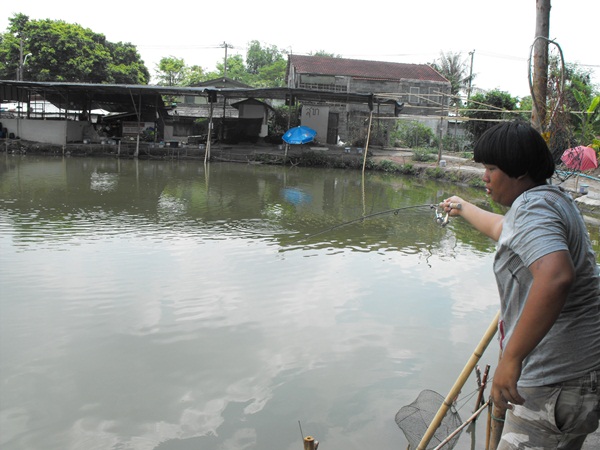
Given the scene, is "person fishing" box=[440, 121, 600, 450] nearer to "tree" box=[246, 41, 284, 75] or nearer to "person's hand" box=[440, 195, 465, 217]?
"person's hand" box=[440, 195, 465, 217]

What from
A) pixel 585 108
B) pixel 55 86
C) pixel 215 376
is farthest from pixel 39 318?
pixel 55 86

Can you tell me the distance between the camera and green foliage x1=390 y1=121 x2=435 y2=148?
2323cm

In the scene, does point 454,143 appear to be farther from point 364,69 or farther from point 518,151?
point 518,151

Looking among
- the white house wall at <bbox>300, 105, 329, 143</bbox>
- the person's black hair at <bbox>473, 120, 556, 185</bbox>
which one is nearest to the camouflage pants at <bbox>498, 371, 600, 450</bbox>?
the person's black hair at <bbox>473, 120, 556, 185</bbox>

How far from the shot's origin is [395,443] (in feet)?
9.59

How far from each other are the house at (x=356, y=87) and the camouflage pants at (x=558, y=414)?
21340 mm

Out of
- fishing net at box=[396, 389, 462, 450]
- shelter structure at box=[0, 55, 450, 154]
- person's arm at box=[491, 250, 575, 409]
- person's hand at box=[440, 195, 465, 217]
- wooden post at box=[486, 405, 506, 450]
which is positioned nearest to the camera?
person's arm at box=[491, 250, 575, 409]

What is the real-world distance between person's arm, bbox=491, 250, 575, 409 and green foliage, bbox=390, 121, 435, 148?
885 inches

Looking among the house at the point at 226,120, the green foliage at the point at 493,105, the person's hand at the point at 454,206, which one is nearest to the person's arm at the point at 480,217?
the person's hand at the point at 454,206

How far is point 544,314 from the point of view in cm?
118

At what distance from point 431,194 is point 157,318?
1010 cm

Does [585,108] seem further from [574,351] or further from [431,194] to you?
[574,351]

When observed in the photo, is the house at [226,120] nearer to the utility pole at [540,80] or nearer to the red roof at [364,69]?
the red roof at [364,69]

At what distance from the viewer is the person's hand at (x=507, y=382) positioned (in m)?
1.26
